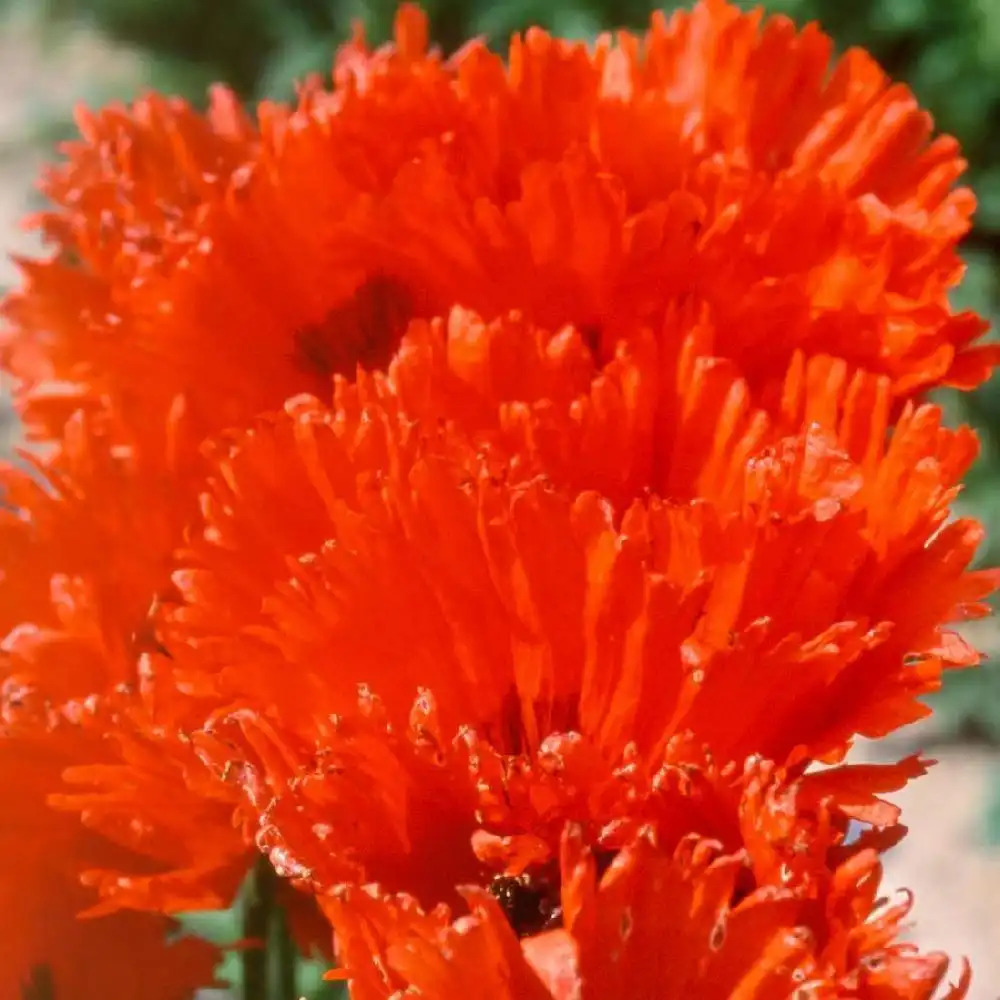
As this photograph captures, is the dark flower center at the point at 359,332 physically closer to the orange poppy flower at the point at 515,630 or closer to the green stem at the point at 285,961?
the orange poppy flower at the point at 515,630

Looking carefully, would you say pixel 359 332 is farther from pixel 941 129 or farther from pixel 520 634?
pixel 941 129

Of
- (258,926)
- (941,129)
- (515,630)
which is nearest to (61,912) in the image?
(258,926)

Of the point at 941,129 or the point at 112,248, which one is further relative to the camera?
the point at 941,129

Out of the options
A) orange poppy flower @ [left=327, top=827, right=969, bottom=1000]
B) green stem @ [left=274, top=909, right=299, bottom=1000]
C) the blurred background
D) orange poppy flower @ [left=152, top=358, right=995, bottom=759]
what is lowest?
orange poppy flower @ [left=327, top=827, right=969, bottom=1000]

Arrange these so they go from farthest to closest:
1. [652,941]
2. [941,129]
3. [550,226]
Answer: [941,129] < [550,226] < [652,941]

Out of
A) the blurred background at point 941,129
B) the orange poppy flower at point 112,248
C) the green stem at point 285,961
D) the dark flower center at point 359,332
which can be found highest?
the blurred background at point 941,129

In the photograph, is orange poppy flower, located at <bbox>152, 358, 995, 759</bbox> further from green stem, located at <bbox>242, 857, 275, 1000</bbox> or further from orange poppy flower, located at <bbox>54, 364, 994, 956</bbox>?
green stem, located at <bbox>242, 857, 275, 1000</bbox>

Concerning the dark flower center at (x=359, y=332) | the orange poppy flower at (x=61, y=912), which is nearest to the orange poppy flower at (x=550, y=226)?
the dark flower center at (x=359, y=332)

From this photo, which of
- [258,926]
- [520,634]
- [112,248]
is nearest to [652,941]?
[520,634]

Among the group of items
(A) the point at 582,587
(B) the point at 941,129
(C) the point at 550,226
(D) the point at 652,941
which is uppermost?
(B) the point at 941,129

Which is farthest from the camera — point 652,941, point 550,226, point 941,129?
point 941,129

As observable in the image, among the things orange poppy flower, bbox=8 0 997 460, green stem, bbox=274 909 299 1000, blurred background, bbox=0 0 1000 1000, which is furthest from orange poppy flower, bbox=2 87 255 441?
blurred background, bbox=0 0 1000 1000

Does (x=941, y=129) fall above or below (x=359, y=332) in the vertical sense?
above
